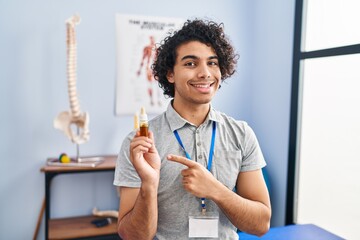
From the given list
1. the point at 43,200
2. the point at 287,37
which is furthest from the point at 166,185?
the point at 287,37

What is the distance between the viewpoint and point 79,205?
263 centimetres

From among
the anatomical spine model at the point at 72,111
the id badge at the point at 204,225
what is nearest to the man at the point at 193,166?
the id badge at the point at 204,225

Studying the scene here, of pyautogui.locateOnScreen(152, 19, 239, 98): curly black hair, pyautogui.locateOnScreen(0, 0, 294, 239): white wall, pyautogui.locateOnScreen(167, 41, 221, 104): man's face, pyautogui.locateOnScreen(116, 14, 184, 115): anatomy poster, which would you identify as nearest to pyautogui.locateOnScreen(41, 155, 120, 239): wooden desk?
pyautogui.locateOnScreen(0, 0, 294, 239): white wall

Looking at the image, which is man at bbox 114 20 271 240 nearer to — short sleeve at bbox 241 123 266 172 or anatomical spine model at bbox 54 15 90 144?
short sleeve at bbox 241 123 266 172

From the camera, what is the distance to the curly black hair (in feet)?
4.33

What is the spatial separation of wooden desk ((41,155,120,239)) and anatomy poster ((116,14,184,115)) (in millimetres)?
540

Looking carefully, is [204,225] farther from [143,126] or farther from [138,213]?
[143,126]

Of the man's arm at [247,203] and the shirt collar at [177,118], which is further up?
the shirt collar at [177,118]

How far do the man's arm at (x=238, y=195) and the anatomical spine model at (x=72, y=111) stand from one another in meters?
1.42

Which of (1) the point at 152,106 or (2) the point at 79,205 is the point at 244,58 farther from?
(2) the point at 79,205

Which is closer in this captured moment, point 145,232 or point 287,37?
point 145,232

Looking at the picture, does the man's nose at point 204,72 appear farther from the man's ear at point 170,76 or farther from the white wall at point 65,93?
the white wall at point 65,93

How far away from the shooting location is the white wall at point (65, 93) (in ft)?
7.93

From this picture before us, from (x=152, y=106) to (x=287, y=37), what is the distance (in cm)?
121
